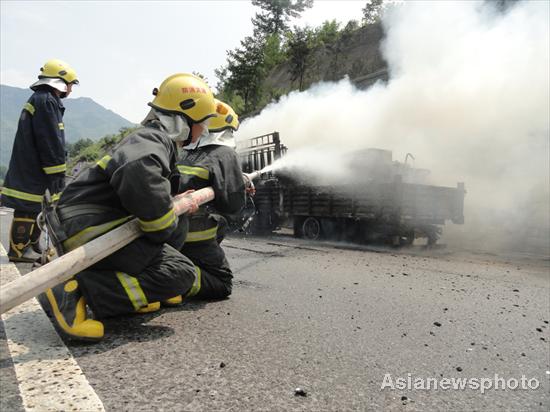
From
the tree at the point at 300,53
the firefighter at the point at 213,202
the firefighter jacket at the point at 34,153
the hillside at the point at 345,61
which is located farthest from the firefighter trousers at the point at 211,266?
the tree at the point at 300,53

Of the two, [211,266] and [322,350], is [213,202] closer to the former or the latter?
[211,266]

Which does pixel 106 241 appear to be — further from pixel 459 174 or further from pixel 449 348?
pixel 459 174

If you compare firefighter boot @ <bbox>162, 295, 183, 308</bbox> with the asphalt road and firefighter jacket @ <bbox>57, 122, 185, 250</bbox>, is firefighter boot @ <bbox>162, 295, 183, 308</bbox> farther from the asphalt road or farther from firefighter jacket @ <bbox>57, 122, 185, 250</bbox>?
firefighter jacket @ <bbox>57, 122, 185, 250</bbox>

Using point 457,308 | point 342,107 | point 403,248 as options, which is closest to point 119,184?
point 457,308

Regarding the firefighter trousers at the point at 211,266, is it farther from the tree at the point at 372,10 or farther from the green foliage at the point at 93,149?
the tree at the point at 372,10

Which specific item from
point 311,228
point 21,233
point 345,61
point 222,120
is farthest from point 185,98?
point 345,61

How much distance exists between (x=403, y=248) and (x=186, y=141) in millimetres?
8028

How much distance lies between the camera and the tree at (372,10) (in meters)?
51.2

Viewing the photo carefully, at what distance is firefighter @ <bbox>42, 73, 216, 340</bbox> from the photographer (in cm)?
233

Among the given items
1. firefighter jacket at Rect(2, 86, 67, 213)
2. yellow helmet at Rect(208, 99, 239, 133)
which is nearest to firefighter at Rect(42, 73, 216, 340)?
yellow helmet at Rect(208, 99, 239, 133)

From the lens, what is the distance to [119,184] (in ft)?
7.76

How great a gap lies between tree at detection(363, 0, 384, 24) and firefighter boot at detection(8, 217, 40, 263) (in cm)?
5245

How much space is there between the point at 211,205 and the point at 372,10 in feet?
180

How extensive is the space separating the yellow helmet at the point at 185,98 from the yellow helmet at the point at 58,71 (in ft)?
7.83
